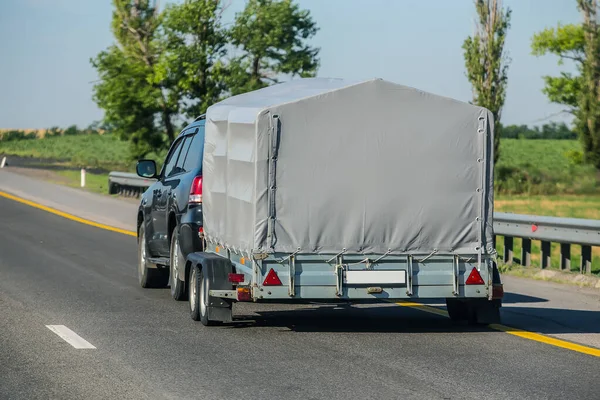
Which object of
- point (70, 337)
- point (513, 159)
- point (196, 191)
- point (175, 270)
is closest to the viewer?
point (70, 337)

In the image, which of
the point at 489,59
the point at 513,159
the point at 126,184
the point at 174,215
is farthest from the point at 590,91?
the point at 513,159

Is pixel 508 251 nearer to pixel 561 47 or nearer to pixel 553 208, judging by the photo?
pixel 553 208

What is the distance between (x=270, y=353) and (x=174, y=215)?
441 cm

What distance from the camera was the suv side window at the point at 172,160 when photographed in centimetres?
1451

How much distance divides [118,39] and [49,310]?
5141 cm

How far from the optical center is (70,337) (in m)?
10.5

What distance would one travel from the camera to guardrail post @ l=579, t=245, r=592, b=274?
630 inches

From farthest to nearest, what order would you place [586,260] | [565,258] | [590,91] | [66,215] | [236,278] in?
1. [590,91]
2. [66,215]
3. [565,258]
4. [586,260]
5. [236,278]

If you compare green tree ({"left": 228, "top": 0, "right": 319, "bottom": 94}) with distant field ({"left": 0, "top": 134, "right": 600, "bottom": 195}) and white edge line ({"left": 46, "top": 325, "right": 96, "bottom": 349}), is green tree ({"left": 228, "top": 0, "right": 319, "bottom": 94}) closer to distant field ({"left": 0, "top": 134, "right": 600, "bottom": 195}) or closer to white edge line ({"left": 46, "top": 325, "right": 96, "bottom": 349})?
distant field ({"left": 0, "top": 134, "right": 600, "bottom": 195})

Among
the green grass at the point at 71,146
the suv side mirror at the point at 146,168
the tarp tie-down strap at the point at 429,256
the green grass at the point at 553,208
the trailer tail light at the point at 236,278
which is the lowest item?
the green grass at the point at 553,208

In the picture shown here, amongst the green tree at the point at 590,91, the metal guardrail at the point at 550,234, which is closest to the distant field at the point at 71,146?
the green tree at the point at 590,91

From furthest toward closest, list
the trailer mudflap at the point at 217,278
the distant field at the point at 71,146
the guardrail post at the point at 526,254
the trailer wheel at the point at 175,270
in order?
the distant field at the point at 71,146 → the guardrail post at the point at 526,254 → the trailer wheel at the point at 175,270 → the trailer mudflap at the point at 217,278

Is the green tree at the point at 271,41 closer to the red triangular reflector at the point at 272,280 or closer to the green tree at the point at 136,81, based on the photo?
the green tree at the point at 136,81

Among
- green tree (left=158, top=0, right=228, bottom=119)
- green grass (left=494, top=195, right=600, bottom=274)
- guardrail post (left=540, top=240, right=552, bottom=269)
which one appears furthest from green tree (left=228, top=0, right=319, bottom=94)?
guardrail post (left=540, top=240, right=552, bottom=269)
